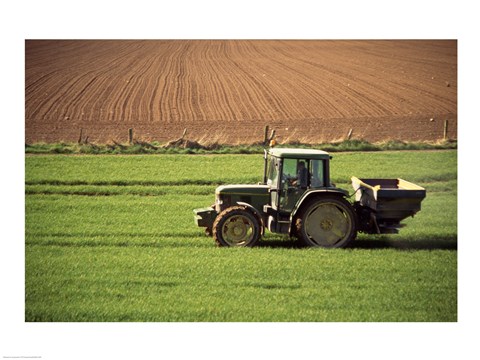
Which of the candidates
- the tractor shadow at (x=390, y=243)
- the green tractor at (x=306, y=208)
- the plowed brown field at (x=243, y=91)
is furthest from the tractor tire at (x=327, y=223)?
the plowed brown field at (x=243, y=91)

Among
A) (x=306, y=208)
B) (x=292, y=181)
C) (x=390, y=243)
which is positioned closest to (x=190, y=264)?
(x=306, y=208)

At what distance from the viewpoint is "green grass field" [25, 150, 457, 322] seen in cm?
1059

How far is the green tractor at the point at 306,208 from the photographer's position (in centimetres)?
1294

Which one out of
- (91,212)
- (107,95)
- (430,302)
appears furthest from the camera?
(107,95)

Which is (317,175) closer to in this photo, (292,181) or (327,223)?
(292,181)

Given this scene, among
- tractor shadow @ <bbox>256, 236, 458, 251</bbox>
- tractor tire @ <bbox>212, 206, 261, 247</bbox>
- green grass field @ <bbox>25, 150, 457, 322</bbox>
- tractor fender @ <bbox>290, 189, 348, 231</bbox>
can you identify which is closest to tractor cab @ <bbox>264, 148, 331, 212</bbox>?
tractor fender @ <bbox>290, 189, 348, 231</bbox>

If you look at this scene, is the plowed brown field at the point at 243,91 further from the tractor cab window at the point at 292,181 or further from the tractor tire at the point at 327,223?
the tractor tire at the point at 327,223

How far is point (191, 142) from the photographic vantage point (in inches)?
781

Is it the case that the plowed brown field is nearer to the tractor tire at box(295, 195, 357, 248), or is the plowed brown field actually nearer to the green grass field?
the green grass field

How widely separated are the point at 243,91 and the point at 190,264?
8.14 m

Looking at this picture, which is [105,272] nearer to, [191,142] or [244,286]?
[244,286]

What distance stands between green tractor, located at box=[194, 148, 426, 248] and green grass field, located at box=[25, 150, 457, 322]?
13.4 inches

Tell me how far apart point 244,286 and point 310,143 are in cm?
957

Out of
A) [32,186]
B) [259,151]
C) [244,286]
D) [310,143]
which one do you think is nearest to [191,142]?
[259,151]
